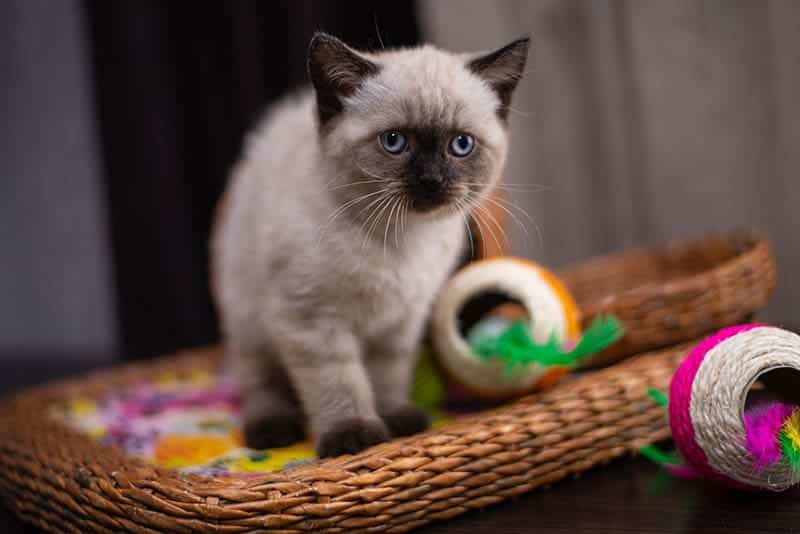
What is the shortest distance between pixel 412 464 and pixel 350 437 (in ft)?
0.62

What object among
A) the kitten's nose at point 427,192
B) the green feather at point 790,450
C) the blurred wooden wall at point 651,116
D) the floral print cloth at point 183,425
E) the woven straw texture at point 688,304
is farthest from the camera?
the blurred wooden wall at point 651,116

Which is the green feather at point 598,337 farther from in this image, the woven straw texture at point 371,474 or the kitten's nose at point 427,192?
the kitten's nose at point 427,192

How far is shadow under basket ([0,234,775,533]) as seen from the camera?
1.24 meters

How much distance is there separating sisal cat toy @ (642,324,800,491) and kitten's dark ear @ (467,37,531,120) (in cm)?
63

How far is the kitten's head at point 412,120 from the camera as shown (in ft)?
4.77

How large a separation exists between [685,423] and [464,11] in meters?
1.41

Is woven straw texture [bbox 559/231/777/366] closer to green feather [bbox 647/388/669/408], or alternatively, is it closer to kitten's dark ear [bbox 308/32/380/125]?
green feather [bbox 647/388/669/408]

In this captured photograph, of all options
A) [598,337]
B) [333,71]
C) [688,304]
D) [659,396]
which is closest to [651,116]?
[688,304]

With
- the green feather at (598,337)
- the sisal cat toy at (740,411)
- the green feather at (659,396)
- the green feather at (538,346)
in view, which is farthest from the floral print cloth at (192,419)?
the sisal cat toy at (740,411)

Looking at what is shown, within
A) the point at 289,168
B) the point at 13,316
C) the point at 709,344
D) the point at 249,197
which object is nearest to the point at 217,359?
the point at 249,197

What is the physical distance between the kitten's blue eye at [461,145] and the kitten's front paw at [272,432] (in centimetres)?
70

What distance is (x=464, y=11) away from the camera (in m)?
2.26

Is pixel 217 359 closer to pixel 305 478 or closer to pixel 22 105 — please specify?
pixel 305 478

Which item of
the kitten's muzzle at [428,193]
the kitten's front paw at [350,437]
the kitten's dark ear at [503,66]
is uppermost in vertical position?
the kitten's dark ear at [503,66]
